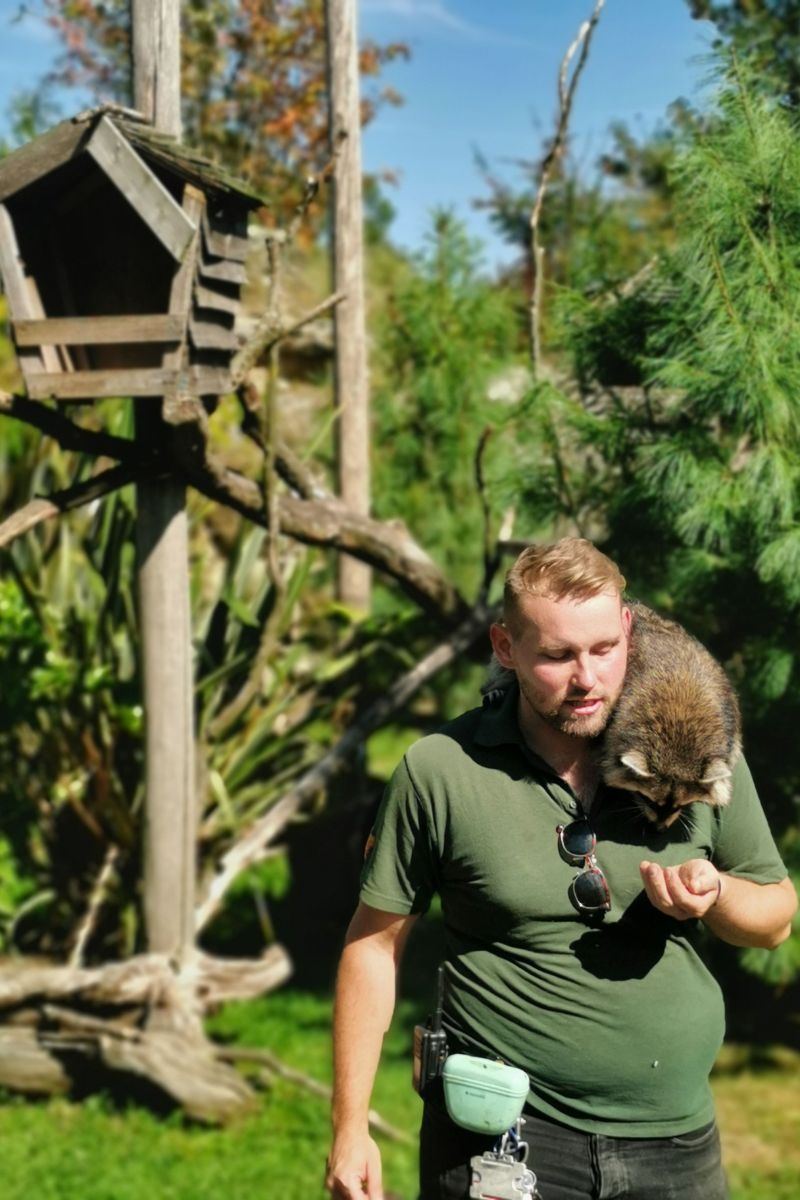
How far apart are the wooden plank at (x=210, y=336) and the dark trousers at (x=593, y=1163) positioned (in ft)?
8.56

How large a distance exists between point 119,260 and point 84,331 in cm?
38

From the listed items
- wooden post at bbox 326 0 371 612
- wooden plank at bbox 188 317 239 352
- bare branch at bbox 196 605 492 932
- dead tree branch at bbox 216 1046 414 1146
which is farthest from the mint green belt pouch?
wooden post at bbox 326 0 371 612

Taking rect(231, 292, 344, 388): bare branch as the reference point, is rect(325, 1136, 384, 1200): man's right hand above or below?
below

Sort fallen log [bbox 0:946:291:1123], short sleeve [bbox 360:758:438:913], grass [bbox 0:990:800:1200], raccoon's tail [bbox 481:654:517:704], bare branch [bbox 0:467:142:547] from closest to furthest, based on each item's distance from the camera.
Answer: short sleeve [bbox 360:758:438:913] < raccoon's tail [bbox 481:654:517:704] < bare branch [bbox 0:467:142:547] < grass [bbox 0:990:800:1200] < fallen log [bbox 0:946:291:1123]

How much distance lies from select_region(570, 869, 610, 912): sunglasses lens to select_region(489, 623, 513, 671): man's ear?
0.38m

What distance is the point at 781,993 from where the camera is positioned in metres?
5.43

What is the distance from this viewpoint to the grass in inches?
178

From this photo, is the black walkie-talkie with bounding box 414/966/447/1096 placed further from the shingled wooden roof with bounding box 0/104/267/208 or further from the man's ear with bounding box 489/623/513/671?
the shingled wooden roof with bounding box 0/104/267/208

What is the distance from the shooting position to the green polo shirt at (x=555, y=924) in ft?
7.18

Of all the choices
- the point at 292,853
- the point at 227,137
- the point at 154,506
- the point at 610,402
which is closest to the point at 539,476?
the point at 610,402

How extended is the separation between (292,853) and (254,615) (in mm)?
1817

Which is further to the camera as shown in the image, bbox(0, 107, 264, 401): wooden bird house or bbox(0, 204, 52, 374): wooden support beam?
bbox(0, 204, 52, 374): wooden support beam

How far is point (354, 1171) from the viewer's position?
2.16 metres

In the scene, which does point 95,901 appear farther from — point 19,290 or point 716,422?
point 716,422
